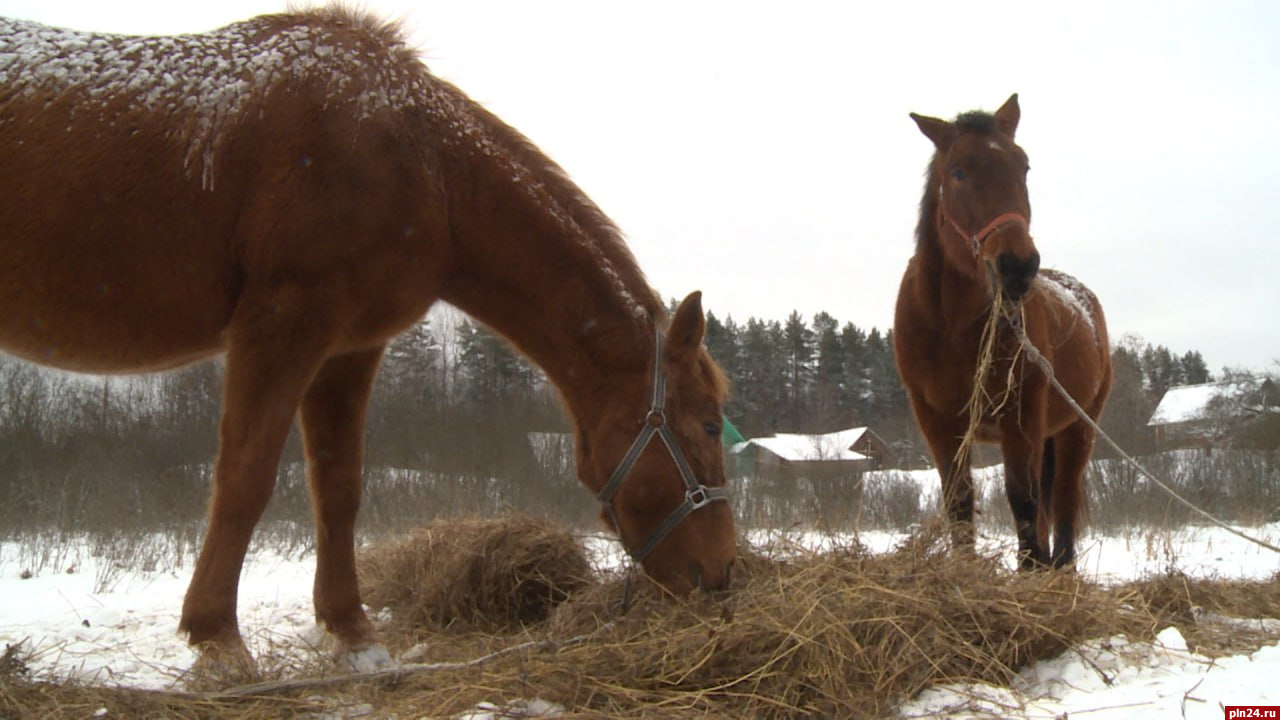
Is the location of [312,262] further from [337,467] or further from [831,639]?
[831,639]

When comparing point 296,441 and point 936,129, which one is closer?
point 936,129

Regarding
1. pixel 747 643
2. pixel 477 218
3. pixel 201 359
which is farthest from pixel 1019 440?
Result: pixel 201 359

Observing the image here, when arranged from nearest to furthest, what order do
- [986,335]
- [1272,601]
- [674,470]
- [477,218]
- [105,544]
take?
[674,470]
[477,218]
[1272,601]
[986,335]
[105,544]

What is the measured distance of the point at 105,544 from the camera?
7.23 meters

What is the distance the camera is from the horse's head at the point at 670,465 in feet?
10.6

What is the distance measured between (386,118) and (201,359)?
137 cm

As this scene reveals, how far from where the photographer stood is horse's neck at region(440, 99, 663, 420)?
3.49m

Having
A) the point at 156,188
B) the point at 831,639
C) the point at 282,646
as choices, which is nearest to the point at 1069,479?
the point at 831,639

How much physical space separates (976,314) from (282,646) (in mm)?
4433

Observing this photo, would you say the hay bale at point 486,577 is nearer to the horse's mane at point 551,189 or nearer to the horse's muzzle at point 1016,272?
the horse's mane at point 551,189

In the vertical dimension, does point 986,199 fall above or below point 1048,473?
above

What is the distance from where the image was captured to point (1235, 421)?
59.4ft

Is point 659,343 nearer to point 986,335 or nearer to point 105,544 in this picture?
point 986,335

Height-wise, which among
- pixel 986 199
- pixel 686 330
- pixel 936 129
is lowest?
pixel 686 330
